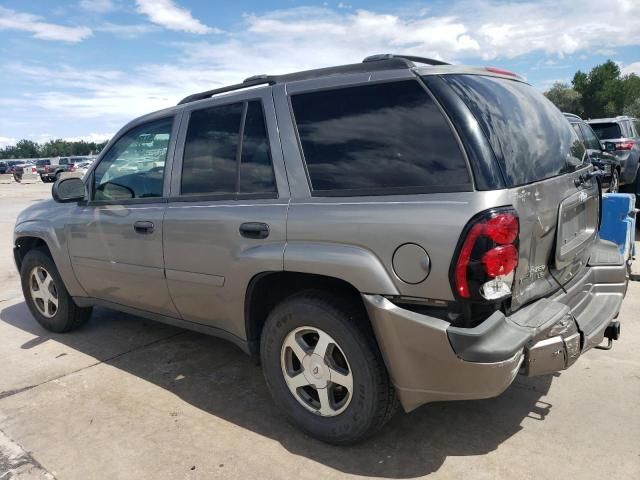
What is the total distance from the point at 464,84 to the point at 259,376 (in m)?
2.42

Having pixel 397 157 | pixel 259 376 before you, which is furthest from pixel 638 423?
pixel 259 376

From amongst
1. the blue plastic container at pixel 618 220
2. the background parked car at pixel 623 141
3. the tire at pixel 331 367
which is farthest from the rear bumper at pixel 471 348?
the background parked car at pixel 623 141

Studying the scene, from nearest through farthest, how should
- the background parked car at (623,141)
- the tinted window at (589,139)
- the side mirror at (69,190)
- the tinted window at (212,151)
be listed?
the tinted window at (212,151) → the side mirror at (69,190) → the tinted window at (589,139) → the background parked car at (623,141)

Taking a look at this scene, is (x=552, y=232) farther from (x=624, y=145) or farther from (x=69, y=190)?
(x=624, y=145)

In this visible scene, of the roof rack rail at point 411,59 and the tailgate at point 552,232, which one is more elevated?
the roof rack rail at point 411,59

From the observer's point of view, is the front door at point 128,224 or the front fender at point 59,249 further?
the front fender at point 59,249

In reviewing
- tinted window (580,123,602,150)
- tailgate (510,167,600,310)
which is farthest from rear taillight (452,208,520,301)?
tinted window (580,123,602,150)

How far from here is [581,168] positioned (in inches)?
124

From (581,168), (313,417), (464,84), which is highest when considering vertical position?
(464,84)

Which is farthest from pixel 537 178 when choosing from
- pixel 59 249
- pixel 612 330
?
pixel 59 249

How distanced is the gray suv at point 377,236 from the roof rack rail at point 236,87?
15 millimetres

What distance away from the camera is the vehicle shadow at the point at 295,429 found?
2750mm

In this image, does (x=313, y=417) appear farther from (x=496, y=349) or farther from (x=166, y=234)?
(x=166, y=234)

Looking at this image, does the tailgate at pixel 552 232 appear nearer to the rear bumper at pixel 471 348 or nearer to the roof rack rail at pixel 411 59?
the rear bumper at pixel 471 348
